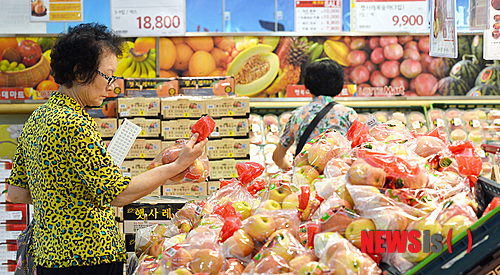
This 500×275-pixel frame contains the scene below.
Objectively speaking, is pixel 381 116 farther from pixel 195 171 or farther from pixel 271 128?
pixel 195 171

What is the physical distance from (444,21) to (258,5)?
441cm

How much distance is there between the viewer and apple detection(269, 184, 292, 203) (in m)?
1.82

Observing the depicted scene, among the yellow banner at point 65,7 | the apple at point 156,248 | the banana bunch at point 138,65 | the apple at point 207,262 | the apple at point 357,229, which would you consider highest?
the yellow banner at point 65,7

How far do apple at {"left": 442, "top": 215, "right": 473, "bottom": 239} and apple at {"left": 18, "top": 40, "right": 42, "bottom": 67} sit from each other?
5496 mm

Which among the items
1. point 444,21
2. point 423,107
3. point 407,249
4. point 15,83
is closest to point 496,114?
point 423,107

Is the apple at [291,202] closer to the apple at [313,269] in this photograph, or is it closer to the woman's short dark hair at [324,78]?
the apple at [313,269]

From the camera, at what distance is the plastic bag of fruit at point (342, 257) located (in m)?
1.32

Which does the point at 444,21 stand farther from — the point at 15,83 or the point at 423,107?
the point at 15,83

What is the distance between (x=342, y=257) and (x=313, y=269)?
9cm

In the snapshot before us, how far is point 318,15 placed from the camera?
583cm

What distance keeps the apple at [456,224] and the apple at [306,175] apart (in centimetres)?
68

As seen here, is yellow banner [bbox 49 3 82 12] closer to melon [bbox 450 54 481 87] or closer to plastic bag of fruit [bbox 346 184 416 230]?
melon [bbox 450 54 481 87]

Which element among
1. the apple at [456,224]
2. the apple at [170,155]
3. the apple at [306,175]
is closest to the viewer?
the apple at [456,224]

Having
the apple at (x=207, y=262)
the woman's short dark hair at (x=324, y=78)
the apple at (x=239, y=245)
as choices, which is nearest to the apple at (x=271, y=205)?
the apple at (x=239, y=245)
